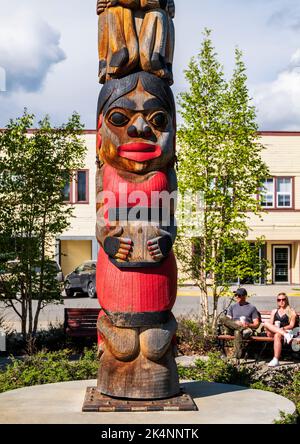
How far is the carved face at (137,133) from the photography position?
286 inches

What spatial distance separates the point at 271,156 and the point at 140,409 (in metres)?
24.6

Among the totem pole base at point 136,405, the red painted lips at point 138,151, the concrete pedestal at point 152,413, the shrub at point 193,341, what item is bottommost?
the shrub at point 193,341

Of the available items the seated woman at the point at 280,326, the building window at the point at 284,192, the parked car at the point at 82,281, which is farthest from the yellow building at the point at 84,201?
the seated woman at the point at 280,326

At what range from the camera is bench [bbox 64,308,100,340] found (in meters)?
13.4

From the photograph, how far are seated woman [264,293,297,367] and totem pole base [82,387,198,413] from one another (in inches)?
204

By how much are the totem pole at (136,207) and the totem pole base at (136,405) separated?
2.9 inches

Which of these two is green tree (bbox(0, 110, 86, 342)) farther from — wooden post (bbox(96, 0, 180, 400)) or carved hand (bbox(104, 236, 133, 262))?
carved hand (bbox(104, 236, 133, 262))

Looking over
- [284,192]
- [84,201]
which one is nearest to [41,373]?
[84,201]

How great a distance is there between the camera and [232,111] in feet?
47.5

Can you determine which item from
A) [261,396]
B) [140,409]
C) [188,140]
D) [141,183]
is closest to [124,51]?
[141,183]

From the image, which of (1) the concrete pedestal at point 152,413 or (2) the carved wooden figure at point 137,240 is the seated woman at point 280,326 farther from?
(2) the carved wooden figure at point 137,240

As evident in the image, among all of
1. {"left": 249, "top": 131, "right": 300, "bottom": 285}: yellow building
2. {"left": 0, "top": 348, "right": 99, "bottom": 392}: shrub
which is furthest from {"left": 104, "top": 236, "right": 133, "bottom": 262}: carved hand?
{"left": 249, "top": 131, "right": 300, "bottom": 285}: yellow building
